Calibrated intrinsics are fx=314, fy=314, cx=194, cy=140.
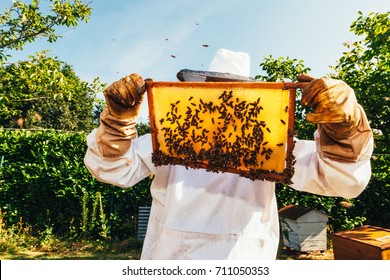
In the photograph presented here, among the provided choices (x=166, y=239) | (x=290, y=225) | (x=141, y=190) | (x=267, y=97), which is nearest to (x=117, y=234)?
(x=141, y=190)

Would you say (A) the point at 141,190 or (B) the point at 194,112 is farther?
(A) the point at 141,190

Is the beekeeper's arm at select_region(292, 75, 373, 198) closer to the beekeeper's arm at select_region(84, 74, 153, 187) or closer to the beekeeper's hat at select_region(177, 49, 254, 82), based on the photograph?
the beekeeper's hat at select_region(177, 49, 254, 82)

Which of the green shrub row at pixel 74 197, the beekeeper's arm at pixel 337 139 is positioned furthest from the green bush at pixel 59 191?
the beekeeper's arm at pixel 337 139

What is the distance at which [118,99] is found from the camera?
2082 mm

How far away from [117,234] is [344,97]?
8093 mm

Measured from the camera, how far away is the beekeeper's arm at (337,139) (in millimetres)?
1768

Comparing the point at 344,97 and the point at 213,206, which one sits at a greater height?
the point at 344,97

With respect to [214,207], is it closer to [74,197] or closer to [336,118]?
[336,118]

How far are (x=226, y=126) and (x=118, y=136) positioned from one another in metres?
0.75

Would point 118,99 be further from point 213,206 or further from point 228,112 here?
point 213,206

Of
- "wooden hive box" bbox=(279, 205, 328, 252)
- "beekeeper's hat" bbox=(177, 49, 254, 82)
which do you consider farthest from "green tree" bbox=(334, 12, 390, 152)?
"beekeeper's hat" bbox=(177, 49, 254, 82)

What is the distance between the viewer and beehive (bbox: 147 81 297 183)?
78.5 inches

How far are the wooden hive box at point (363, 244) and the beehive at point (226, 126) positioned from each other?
14.4 feet

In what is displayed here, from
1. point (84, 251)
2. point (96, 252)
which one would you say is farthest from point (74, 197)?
point (96, 252)
